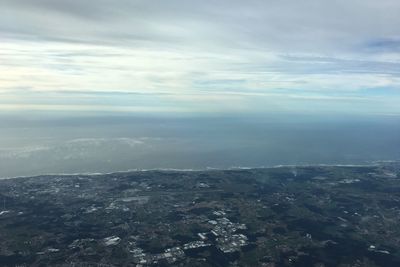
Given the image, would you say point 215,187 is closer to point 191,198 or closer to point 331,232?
point 191,198

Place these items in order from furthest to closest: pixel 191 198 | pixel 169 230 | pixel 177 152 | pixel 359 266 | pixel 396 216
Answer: pixel 177 152
pixel 191 198
pixel 396 216
pixel 169 230
pixel 359 266

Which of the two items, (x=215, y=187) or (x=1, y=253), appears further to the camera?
(x=215, y=187)

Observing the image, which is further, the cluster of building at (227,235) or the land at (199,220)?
the cluster of building at (227,235)

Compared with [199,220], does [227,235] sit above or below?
below

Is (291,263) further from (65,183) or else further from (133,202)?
(65,183)

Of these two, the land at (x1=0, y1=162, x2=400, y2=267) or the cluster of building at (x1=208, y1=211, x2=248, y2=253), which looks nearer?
the land at (x1=0, y1=162, x2=400, y2=267)

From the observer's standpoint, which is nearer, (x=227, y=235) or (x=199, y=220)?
(x=227, y=235)

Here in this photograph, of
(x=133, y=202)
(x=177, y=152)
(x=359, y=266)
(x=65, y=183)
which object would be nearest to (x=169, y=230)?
(x=133, y=202)

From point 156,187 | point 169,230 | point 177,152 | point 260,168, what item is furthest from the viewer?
point 177,152
